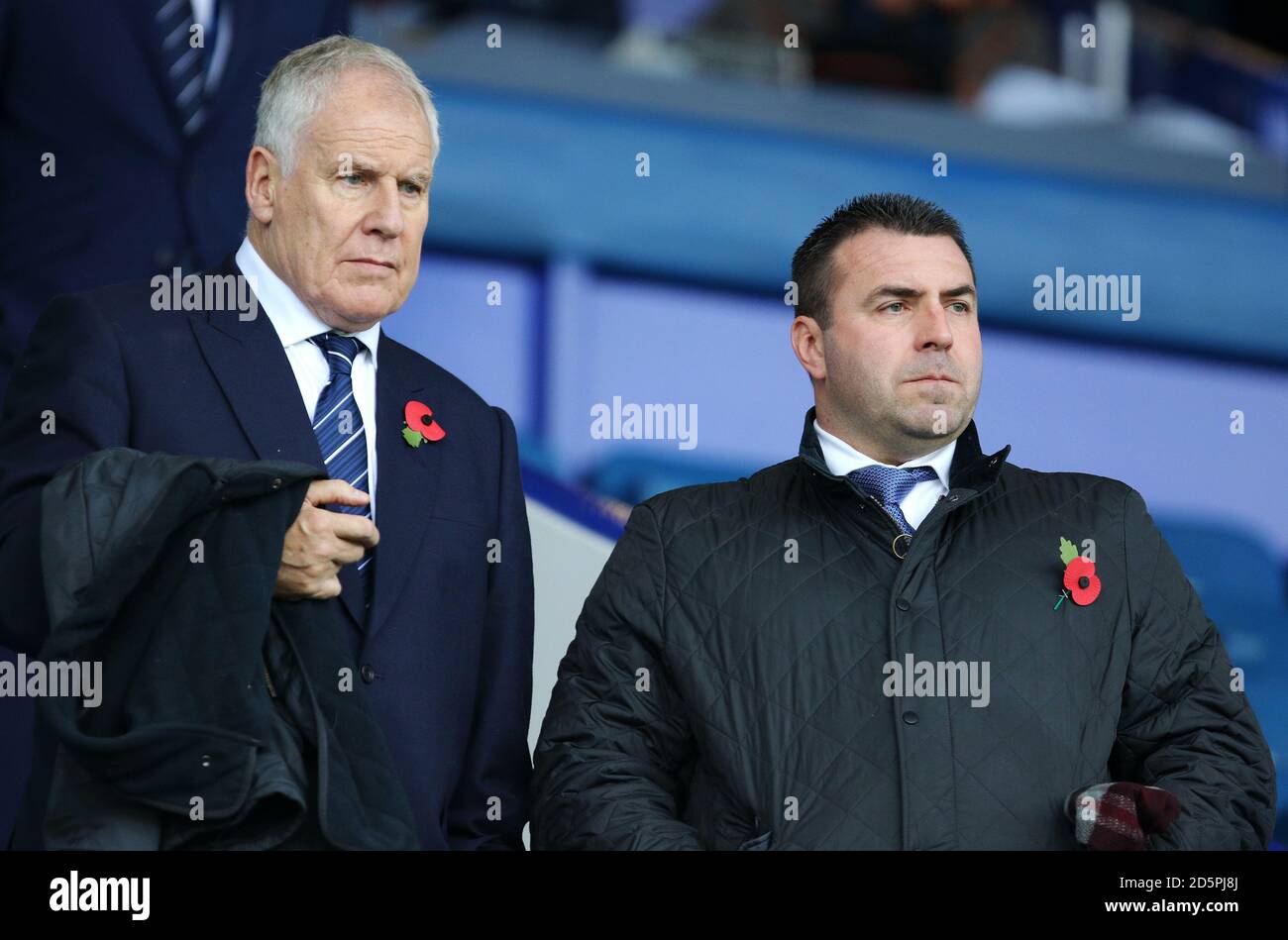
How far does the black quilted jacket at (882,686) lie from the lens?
2350 mm

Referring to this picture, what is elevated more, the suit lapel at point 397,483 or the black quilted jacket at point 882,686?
the suit lapel at point 397,483

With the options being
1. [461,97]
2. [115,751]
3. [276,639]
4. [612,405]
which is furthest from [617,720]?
[461,97]

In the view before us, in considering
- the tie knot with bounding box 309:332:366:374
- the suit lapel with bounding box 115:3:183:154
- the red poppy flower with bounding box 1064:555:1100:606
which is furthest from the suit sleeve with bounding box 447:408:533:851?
the suit lapel with bounding box 115:3:183:154

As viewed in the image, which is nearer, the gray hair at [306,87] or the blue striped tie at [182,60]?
the gray hair at [306,87]

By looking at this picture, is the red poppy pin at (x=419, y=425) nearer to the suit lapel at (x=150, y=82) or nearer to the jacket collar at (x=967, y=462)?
the jacket collar at (x=967, y=462)

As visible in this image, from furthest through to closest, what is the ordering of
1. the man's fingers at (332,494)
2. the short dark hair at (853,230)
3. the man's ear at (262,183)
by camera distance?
the short dark hair at (853,230) < the man's ear at (262,183) < the man's fingers at (332,494)

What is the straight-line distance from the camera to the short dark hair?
267 centimetres

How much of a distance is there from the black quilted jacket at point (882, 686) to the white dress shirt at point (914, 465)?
0.03 meters

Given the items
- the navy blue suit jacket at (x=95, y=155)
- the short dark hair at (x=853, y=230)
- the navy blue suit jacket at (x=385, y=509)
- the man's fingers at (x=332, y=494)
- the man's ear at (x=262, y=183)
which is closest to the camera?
the man's fingers at (x=332, y=494)

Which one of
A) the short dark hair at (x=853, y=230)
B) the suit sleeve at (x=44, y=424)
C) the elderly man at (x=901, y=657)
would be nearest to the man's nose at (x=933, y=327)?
the elderly man at (x=901, y=657)

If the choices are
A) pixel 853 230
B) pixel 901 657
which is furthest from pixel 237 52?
pixel 901 657

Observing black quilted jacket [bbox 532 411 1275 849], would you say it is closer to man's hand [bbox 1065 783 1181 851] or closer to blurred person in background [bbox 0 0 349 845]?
man's hand [bbox 1065 783 1181 851]

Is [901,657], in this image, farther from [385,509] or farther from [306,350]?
[306,350]

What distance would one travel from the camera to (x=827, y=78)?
235 inches
